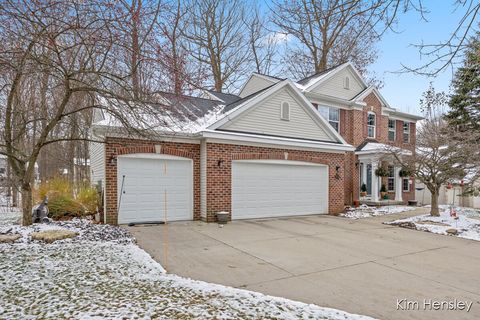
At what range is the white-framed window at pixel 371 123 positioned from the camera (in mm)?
18587

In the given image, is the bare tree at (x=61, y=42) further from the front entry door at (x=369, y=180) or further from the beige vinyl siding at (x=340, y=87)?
the front entry door at (x=369, y=180)

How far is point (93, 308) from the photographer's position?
357 cm

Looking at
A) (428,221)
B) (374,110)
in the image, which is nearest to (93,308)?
(428,221)

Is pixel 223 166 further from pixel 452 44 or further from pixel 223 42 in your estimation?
pixel 223 42

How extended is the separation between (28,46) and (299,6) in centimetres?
499

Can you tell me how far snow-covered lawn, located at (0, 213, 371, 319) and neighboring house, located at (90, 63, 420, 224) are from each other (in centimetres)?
263

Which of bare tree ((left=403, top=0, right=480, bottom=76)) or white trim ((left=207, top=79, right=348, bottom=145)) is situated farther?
white trim ((left=207, top=79, right=348, bottom=145))

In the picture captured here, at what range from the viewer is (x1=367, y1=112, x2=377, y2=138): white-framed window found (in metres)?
18.6

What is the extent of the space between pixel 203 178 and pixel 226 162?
97 centimetres

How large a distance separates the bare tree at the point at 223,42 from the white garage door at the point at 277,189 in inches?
333

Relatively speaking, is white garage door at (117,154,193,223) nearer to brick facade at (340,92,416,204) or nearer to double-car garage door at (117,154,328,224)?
double-car garage door at (117,154,328,224)

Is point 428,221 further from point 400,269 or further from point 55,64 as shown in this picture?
point 55,64

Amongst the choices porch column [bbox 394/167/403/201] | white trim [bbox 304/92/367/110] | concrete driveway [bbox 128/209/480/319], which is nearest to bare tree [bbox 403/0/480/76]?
concrete driveway [bbox 128/209/480/319]

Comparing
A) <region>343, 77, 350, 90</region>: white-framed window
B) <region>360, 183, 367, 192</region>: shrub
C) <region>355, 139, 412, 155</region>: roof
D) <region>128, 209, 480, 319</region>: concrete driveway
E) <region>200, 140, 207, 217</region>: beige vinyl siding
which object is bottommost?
<region>128, 209, 480, 319</region>: concrete driveway
